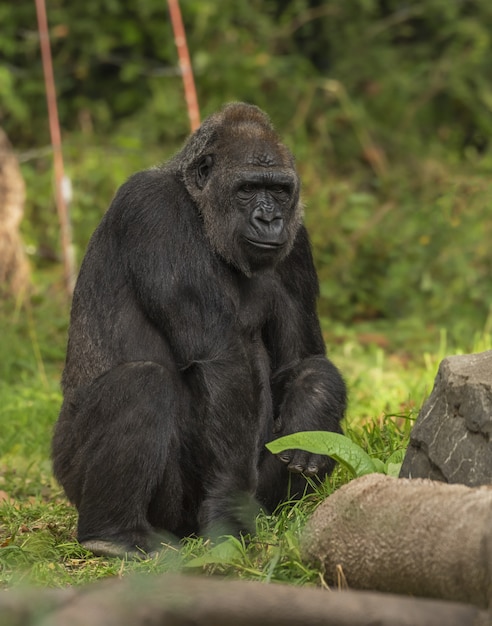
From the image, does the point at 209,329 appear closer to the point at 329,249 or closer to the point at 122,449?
the point at 122,449

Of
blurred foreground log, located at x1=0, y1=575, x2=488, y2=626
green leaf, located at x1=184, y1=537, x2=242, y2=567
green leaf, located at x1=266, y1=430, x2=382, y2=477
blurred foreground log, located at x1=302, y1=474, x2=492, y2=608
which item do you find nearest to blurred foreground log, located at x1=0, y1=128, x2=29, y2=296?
green leaf, located at x1=266, y1=430, x2=382, y2=477

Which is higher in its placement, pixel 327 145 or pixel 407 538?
pixel 327 145

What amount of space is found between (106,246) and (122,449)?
Answer: 1.01 metres

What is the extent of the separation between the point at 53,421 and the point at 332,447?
2754mm

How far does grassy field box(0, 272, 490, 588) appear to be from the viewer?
13.8 ft

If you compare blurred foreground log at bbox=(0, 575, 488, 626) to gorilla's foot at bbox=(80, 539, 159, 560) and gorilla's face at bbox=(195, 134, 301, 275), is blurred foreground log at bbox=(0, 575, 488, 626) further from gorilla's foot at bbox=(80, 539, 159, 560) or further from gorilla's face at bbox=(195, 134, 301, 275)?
A: gorilla's face at bbox=(195, 134, 301, 275)

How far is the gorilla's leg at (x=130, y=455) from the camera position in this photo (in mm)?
4680

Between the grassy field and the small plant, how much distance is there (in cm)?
29

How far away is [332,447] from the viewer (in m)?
4.64

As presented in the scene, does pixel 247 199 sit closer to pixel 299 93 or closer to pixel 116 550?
pixel 116 550

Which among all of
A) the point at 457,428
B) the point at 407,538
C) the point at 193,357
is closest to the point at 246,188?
the point at 193,357

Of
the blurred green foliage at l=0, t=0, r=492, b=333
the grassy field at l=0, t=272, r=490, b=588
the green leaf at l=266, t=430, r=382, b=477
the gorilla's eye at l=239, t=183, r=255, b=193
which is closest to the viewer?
the grassy field at l=0, t=272, r=490, b=588

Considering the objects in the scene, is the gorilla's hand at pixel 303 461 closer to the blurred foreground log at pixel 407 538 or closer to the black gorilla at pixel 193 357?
the black gorilla at pixel 193 357

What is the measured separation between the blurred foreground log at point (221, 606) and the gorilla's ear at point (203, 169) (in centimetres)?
263
